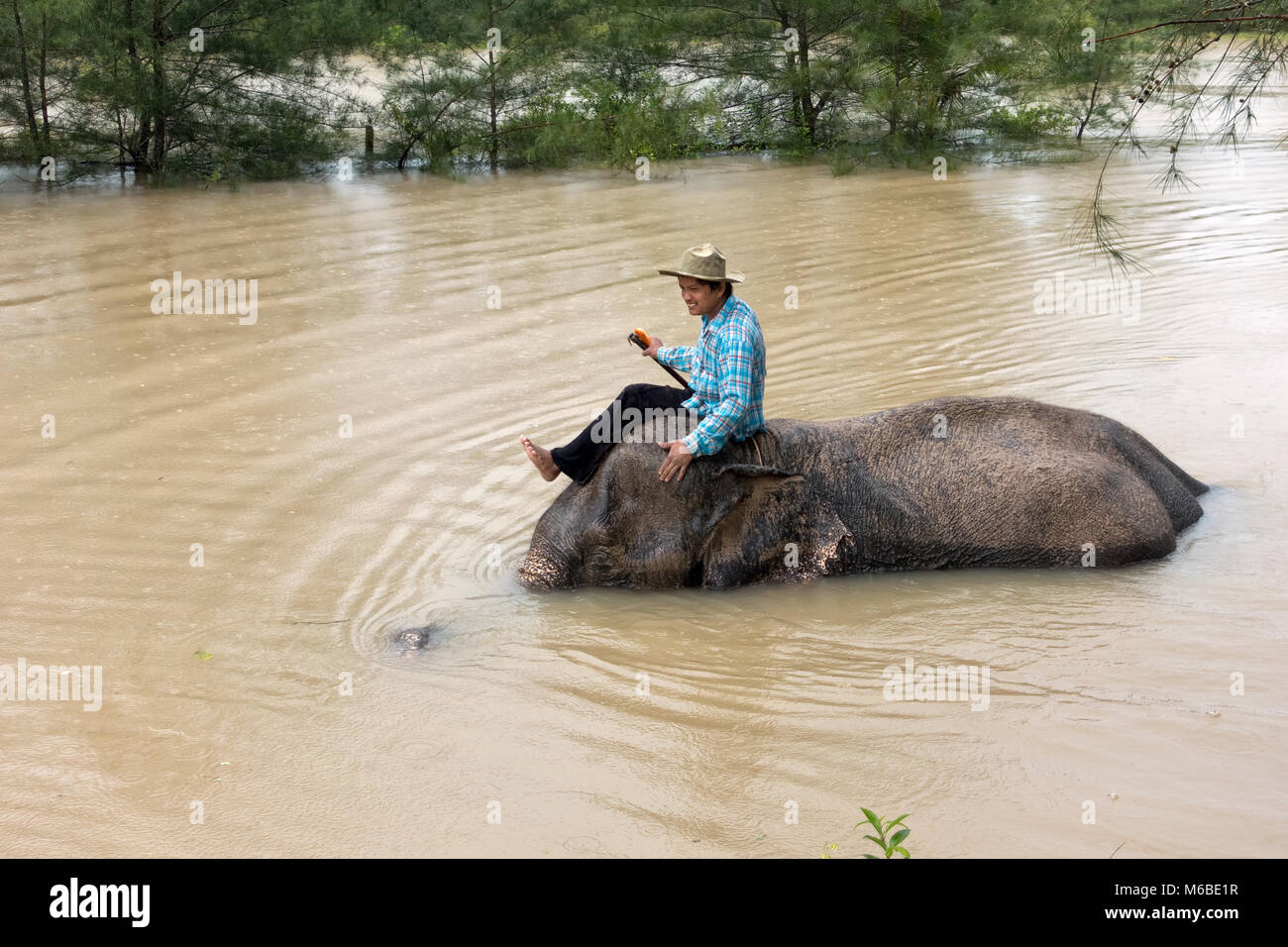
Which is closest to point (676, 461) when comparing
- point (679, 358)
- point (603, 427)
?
point (603, 427)

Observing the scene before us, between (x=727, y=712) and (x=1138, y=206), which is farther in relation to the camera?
(x=1138, y=206)

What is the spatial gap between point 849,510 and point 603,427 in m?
1.28

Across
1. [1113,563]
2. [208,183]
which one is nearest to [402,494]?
[1113,563]

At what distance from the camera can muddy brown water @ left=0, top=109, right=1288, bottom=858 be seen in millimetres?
4535

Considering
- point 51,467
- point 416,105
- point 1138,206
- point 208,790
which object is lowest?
point 208,790

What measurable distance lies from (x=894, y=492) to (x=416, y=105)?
14102 millimetres

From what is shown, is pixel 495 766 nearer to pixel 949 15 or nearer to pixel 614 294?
pixel 614 294

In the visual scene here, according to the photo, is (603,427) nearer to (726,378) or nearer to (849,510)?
(726,378)

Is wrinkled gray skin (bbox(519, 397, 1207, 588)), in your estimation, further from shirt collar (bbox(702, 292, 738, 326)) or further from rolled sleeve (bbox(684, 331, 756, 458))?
shirt collar (bbox(702, 292, 738, 326))

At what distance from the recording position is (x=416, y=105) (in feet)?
60.9

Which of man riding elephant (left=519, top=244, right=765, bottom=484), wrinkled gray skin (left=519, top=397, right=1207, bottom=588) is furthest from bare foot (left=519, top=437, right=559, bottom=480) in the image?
wrinkled gray skin (left=519, top=397, right=1207, bottom=588)

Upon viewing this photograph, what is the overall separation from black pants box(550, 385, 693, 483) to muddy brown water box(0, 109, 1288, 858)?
2.05ft

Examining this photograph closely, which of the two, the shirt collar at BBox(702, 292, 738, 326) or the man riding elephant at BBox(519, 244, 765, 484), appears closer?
the man riding elephant at BBox(519, 244, 765, 484)

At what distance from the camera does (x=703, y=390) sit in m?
6.33
